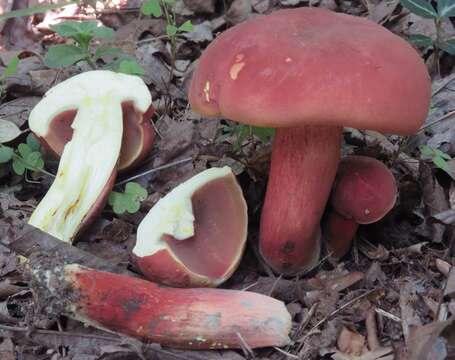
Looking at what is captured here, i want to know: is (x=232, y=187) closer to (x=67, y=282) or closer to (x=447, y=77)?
(x=67, y=282)

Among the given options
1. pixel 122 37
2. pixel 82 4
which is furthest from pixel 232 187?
pixel 82 4

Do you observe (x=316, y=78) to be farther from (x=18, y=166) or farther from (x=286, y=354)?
(x=18, y=166)

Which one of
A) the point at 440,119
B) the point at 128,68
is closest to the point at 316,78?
the point at 440,119

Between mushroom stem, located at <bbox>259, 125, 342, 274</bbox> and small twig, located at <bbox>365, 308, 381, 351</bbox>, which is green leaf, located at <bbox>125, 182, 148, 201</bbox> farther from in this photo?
small twig, located at <bbox>365, 308, 381, 351</bbox>

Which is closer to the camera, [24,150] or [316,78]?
[316,78]

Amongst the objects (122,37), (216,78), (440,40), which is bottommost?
(122,37)

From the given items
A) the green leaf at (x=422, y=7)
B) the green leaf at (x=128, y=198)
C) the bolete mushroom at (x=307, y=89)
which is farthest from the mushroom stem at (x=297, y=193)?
the green leaf at (x=422, y=7)

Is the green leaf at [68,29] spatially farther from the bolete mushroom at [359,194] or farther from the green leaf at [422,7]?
the green leaf at [422,7]
